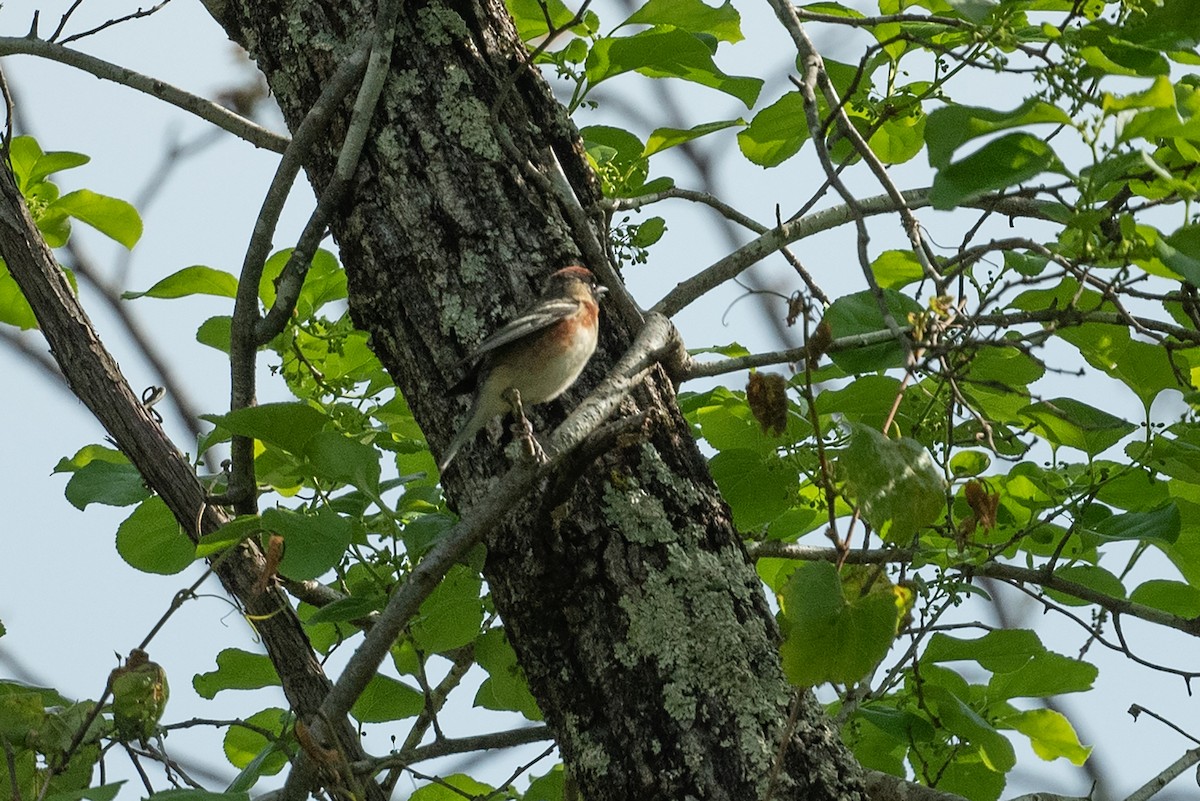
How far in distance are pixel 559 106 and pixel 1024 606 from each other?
7.14 metres

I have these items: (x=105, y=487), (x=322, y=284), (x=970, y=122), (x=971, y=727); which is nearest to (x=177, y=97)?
(x=322, y=284)

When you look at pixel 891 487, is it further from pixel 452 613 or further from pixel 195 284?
pixel 195 284

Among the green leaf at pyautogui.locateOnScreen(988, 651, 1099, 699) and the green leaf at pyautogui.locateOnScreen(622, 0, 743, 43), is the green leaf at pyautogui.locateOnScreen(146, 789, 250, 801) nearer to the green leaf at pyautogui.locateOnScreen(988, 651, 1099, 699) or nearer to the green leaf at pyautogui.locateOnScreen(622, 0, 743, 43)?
the green leaf at pyautogui.locateOnScreen(988, 651, 1099, 699)

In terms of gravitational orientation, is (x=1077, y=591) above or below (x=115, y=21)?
below

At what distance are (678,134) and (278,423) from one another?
4.57ft

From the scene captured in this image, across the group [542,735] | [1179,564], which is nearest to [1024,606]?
[1179,564]

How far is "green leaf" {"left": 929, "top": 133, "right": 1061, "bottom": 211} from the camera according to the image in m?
1.74

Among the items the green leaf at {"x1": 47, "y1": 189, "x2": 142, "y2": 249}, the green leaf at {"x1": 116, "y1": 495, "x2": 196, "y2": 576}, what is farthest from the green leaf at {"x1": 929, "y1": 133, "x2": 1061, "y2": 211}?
the green leaf at {"x1": 47, "y1": 189, "x2": 142, "y2": 249}

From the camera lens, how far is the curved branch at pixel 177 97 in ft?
10.8

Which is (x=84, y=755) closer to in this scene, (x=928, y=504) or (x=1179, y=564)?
(x=928, y=504)

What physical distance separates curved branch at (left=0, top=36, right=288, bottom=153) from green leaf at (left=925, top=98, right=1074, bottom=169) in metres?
2.03

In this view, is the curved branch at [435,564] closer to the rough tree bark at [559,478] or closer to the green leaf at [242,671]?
the rough tree bark at [559,478]

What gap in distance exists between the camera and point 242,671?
3281 millimetres

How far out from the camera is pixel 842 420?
296 centimetres
